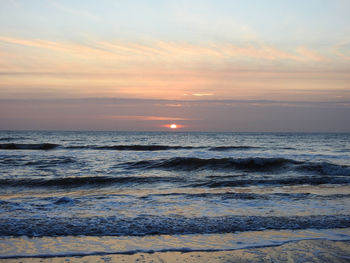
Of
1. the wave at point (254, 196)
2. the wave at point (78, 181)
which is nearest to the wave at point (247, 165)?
the wave at point (78, 181)

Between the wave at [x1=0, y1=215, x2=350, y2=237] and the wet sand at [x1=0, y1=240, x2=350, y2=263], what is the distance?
1166mm

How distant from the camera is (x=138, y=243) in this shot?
576cm

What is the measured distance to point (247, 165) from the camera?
21109mm

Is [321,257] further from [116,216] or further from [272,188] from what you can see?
[272,188]

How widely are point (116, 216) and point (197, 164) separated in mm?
14373

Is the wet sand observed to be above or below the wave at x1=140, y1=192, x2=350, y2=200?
above

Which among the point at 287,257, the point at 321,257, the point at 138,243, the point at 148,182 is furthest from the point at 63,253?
the point at 148,182

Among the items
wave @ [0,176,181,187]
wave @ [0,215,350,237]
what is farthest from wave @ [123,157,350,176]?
wave @ [0,215,350,237]

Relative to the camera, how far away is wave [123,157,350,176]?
1870cm

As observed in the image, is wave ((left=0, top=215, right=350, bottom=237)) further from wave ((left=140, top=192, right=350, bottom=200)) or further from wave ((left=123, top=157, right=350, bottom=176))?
wave ((left=123, top=157, right=350, bottom=176))

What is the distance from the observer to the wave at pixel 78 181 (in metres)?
13.3

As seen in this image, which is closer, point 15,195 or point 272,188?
point 15,195

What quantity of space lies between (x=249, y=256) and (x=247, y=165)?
16.4m

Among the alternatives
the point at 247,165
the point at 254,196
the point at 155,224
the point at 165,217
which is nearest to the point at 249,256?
the point at 155,224
